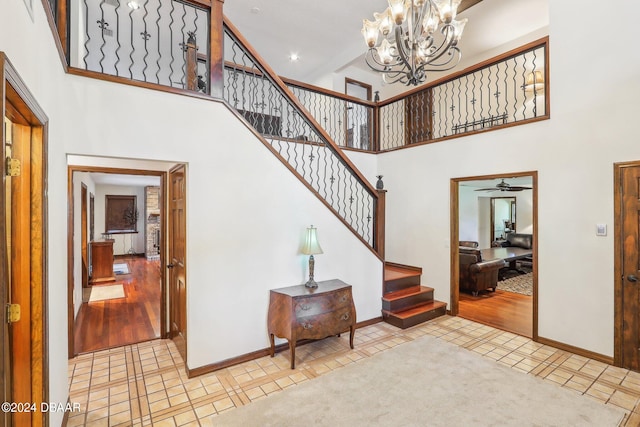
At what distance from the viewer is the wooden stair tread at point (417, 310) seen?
4.30 m

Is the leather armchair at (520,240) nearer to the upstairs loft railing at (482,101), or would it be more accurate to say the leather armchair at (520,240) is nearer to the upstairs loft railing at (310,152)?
the upstairs loft railing at (482,101)

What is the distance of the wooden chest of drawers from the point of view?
3.12 m

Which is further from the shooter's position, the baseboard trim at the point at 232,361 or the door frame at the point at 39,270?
the baseboard trim at the point at 232,361

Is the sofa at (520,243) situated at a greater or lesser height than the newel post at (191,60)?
lesser

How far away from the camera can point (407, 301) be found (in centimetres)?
A: 453

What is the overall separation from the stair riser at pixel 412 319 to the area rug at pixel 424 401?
949mm

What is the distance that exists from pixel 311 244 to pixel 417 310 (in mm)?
2091

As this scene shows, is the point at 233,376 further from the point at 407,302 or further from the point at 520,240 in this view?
the point at 520,240

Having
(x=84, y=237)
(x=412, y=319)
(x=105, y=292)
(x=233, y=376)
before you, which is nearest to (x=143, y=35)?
(x=84, y=237)

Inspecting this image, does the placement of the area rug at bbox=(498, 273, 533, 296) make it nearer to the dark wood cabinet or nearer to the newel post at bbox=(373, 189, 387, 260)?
the newel post at bbox=(373, 189, 387, 260)

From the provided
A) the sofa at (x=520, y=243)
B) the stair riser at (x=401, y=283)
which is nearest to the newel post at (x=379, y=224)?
the stair riser at (x=401, y=283)

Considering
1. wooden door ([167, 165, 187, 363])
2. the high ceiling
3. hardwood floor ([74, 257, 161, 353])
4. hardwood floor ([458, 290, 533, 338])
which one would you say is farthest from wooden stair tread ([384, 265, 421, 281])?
the high ceiling

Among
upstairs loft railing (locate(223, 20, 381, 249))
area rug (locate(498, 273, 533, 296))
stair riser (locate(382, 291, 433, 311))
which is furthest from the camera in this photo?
area rug (locate(498, 273, 533, 296))

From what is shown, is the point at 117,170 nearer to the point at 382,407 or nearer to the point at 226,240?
the point at 226,240
